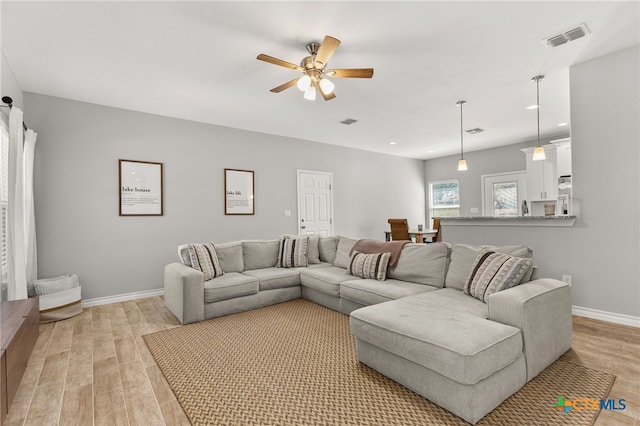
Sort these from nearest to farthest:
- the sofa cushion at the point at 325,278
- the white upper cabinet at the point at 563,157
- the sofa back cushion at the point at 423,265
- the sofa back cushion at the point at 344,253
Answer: the sofa back cushion at the point at 423,265 < the sofa cushion at the point at 325,278 < the sofa back cushion at the point at 344,253 < the white upper cabinet at the point at 563,157

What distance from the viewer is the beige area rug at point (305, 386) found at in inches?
68.1

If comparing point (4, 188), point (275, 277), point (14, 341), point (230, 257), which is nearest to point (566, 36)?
point (275, 277)

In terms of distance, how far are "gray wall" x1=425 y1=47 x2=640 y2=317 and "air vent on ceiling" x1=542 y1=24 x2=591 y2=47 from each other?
72 centimetres

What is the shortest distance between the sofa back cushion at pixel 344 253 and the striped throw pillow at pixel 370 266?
398 mm

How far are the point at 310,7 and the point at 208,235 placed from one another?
12.4 ft

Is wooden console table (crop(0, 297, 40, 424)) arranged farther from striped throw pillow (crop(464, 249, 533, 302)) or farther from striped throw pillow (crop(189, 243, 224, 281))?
striped throw pillow (crop(464, 249, 533, 302))

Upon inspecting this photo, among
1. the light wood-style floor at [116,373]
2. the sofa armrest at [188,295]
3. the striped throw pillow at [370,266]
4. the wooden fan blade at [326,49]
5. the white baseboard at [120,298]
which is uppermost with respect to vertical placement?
the wooden fan blade at [326,49]

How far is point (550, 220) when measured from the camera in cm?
354

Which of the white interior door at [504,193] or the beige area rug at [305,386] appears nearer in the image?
the beige area rug at [305,386]

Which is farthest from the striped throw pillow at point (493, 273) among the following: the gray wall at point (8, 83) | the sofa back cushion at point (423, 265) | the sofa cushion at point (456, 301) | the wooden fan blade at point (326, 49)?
the gray wall at point (8, 83)

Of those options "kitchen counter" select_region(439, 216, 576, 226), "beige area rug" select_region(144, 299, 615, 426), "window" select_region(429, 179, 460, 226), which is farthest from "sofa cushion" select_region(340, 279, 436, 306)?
"window" select_region(429, 179, 460, 226)

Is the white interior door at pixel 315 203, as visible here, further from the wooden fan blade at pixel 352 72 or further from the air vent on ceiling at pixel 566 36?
the air vent on ceiling at pixel 566 36

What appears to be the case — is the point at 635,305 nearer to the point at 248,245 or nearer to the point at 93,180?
the point at 248,245

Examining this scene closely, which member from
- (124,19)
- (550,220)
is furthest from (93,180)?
(550,220)
